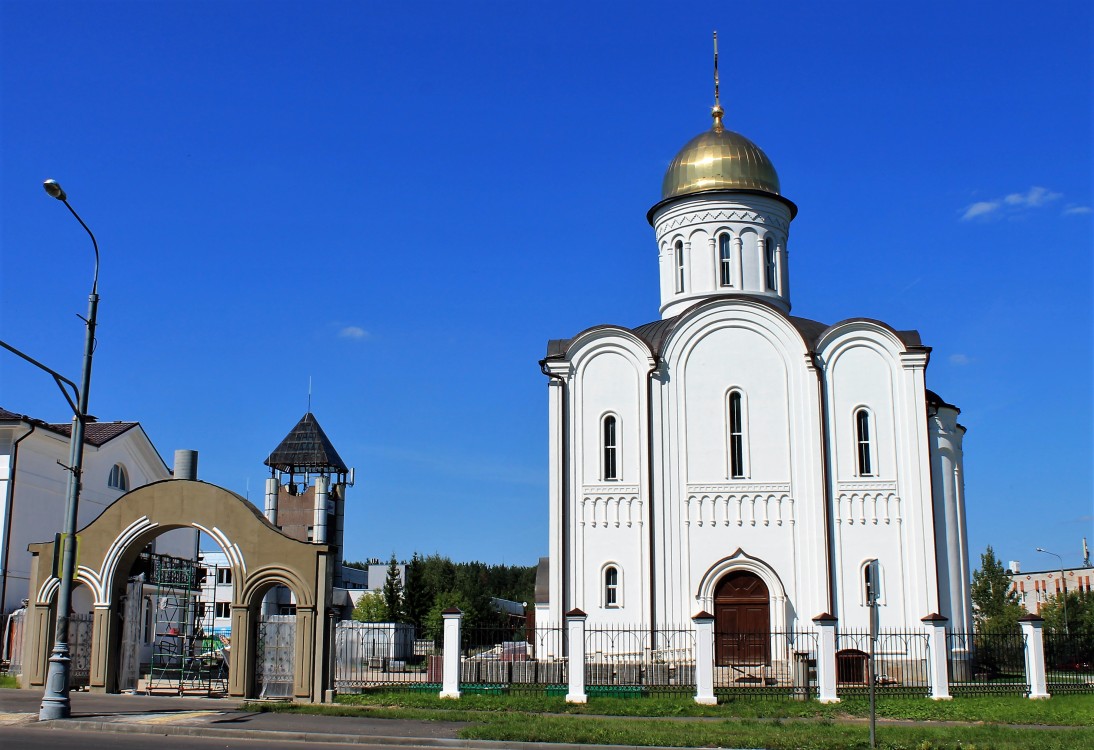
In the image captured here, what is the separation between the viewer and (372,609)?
5769cm

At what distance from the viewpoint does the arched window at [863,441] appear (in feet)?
96.2

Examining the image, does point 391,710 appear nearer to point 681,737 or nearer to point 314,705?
point 314,705

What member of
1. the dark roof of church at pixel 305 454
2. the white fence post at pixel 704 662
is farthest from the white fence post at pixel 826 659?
the dark roof of church at pixel 305 454

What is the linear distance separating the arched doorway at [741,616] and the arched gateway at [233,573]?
37.7 feet

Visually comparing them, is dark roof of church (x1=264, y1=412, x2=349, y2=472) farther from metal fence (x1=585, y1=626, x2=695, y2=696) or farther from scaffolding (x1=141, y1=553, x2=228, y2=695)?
metal fence (x1=585, y1=626, x2=695, y2=696)

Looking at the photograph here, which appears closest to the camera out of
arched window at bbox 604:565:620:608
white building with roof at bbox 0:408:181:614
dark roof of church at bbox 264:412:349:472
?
arched window at bbox 604:565:620:608

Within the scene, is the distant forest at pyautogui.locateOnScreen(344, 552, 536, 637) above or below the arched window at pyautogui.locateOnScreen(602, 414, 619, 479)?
below

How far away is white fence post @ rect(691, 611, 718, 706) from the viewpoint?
71.2ft

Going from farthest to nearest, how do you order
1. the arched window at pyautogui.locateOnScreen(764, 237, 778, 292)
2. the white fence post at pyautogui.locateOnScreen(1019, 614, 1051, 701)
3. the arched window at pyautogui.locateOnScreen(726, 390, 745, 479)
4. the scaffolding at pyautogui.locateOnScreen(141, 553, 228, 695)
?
the arched window at pyautogui.locateOnScreen(764, 237, 778, 292) → the arched window at pyautogui.locateOnScreen(726, 390, 745, 479) → the scaffolding at pyautogui.locateOnScreen(141, 553, 228, 695) → the white fence post at pyautogui.locateOnScreen(1019, 614, 1051, 701)

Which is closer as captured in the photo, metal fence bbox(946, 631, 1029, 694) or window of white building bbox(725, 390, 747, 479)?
metal fence bbox(946, 631, 1029, 694)

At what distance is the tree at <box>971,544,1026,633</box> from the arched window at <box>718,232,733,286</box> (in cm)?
2310

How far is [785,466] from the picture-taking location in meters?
29.4

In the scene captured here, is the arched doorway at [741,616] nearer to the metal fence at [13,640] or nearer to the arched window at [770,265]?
the arched window at [770,265]

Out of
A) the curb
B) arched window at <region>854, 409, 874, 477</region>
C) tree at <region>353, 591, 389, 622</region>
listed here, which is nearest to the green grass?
the curb
